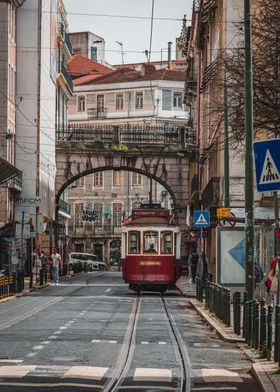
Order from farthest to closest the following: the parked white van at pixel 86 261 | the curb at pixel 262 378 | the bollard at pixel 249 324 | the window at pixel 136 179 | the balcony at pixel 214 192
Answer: the window at pixel 136 179 < the parked white van at pixel 86 261 < the balcony at pixel 214 192 < the bollard at pixel 249 324 < the curb at pixel 262 378

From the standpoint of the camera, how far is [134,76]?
120 meters

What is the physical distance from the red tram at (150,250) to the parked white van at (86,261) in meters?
48.8

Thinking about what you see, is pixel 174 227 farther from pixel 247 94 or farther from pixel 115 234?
pixel 115 234

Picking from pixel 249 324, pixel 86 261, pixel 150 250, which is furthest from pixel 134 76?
pixel 249 324

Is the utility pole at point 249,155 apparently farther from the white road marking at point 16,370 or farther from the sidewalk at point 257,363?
→ the white road marking at point 16,370

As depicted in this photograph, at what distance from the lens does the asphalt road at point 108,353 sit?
14516mm

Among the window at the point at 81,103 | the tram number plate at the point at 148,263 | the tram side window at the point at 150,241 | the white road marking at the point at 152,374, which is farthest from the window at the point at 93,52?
the white road marking at the point at 152,374

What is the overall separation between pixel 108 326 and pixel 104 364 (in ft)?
28.4

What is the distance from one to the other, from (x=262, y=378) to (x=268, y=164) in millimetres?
2690

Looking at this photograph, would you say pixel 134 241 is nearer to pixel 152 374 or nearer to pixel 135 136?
pixel 152 374

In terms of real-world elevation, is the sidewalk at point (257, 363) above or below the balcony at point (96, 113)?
below

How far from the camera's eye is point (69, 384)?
1407cm

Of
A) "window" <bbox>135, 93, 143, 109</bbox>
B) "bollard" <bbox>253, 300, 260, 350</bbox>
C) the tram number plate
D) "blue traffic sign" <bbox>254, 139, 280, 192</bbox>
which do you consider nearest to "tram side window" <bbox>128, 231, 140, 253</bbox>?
the tram number plate

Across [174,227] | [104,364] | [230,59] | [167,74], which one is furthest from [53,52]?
[104,364]
